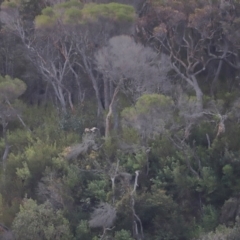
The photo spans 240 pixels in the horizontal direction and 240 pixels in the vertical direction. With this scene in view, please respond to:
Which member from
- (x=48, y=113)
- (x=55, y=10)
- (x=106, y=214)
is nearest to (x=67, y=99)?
(x=48, y=113)

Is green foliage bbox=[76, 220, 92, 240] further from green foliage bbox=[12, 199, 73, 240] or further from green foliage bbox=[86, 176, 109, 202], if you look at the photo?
green foliage bbox=[86, 176, 109, 202]

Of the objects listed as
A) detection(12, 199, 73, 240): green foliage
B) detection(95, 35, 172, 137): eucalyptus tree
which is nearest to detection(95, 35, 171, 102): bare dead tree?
detection(95, 35, 172, 137): eucalyptus tree

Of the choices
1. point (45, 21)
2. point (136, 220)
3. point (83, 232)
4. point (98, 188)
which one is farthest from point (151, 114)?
point (45, 21)

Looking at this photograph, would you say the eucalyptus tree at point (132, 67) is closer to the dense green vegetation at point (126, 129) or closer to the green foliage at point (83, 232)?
the dense green vegetation at point (126, 129)

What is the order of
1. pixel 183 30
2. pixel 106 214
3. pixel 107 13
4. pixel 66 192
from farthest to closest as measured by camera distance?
pixel 183 30 → pixel 107 13 → pixel 66 192 → pixel 106 214

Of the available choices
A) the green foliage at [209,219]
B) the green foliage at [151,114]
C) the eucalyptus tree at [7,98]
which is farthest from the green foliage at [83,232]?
the eucalyptus tree at [7,98]

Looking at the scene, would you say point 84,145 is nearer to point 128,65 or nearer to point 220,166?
point 128,65
